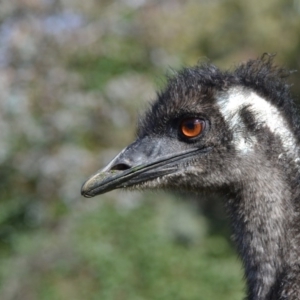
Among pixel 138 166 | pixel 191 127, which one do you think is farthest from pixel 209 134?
pixel 138 166

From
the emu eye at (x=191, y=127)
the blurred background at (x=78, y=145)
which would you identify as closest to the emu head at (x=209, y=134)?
the emu eye at (x=191, y=127)

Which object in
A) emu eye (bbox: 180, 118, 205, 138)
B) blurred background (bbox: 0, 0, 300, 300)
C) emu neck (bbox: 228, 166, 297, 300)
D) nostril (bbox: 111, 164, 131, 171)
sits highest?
blurred background (bbox: 0, 0, 300, 300)

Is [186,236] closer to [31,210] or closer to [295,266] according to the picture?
[31,210]

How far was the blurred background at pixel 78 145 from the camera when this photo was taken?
32.2ft

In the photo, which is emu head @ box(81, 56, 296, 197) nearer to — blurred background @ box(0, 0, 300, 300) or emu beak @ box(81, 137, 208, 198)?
emu beak @ box(81, 137, 208, 198)

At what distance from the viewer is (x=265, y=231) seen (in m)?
4.09

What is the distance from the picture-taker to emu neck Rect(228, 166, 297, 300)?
4.02m

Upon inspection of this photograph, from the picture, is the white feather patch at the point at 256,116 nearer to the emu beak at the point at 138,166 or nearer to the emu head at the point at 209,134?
the emu head at the point at 209,134

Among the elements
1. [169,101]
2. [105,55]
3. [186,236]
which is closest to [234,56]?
[186,236]

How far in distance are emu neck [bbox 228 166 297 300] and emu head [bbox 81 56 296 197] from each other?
0.32 feet

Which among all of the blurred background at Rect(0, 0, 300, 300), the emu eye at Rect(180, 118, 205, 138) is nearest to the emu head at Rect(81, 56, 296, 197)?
the emu eye at Rect(180, 118, 205, 138)

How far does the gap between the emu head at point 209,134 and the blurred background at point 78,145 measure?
5149mm

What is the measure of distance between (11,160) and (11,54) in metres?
1.22

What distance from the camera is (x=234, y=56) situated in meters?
18.0
